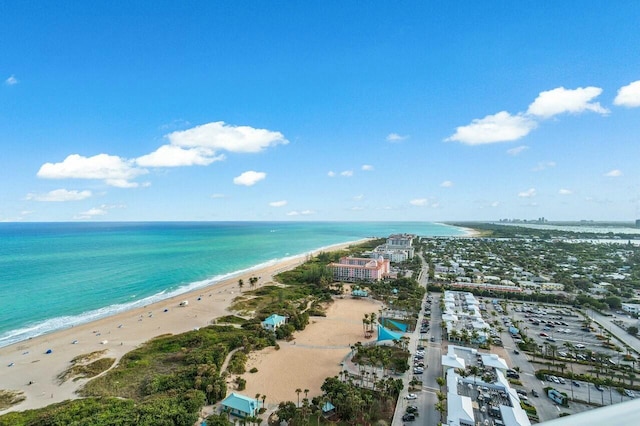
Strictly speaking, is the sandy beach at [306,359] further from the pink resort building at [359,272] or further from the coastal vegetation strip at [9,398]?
the pink resort building at [359,272]

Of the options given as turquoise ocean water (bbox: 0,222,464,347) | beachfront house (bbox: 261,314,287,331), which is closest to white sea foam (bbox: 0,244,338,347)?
turquoise ocean water (bbox: 0,222,464,347)

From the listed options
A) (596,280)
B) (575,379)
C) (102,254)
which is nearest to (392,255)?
(596,280)

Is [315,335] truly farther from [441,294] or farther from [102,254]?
[102,254]

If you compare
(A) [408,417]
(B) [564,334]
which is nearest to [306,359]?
(A) [408,417]

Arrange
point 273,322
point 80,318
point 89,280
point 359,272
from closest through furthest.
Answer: point 273,322 → point 80,318 → point 89,280 → point 359,272

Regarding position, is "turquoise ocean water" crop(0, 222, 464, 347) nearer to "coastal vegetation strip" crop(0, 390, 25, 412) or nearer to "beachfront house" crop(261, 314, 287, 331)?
"coastal vegetation strip" crop(0, 390, 25, 412)

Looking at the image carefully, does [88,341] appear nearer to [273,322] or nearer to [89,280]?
[273,322]

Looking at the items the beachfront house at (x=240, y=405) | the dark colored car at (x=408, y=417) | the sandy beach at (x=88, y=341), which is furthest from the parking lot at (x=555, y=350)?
the beachfront house at (x=240, y=405)
